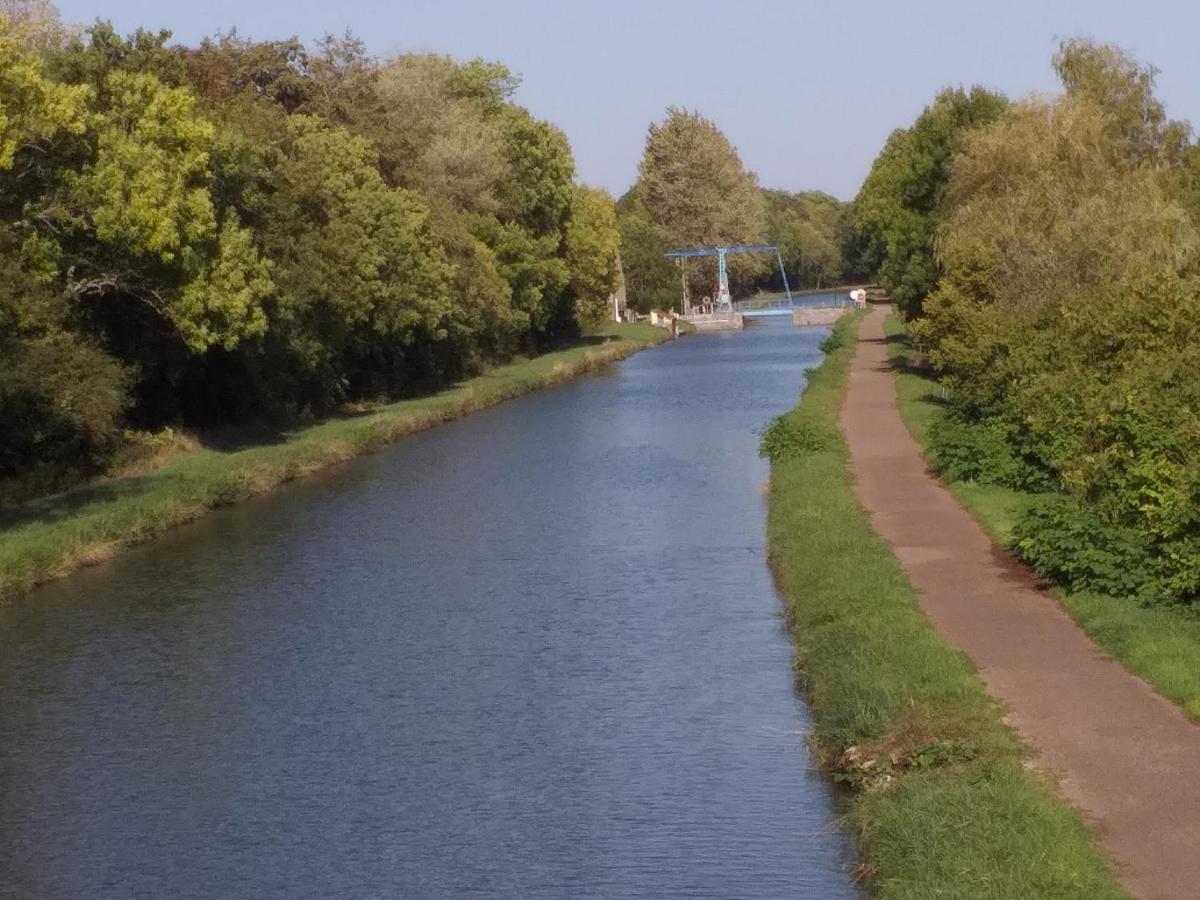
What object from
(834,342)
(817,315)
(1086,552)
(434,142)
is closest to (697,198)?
(817,315)

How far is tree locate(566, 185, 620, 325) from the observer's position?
84.8m

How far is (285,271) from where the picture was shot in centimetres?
4259

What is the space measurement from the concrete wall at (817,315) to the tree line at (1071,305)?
4365cm

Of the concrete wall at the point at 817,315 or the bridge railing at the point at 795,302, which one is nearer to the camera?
the concrete wall at the point at 817,315

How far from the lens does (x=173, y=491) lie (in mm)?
32062

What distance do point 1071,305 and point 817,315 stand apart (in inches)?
2953

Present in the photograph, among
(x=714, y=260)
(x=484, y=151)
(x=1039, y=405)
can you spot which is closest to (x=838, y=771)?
(x=1039, y=405)

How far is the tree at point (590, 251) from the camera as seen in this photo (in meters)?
84.8

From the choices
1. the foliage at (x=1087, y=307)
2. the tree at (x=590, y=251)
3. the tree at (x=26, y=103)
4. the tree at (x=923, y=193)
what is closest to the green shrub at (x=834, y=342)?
the tree at (x=923, y=193)

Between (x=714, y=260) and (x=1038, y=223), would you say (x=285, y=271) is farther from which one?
(x=714, y=260)

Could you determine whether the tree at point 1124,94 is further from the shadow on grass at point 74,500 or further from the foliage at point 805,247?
the foliage at point 805,247

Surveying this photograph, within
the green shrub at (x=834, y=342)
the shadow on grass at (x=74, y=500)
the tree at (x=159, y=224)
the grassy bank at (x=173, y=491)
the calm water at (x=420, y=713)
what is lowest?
the green shrub at (x=834, y=342)

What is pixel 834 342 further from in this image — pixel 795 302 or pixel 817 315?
pixel 795 302

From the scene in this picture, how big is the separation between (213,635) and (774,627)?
7055mm
